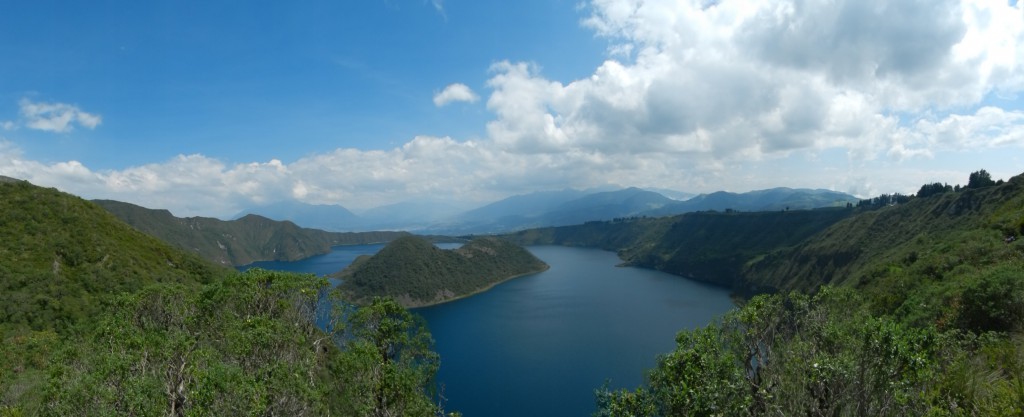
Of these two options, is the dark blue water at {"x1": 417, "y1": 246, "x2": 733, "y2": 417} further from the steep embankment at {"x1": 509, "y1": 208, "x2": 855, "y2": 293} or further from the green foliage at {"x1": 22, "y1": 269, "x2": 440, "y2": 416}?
the green foliage at {"x1": 22, "y1": 269, "x2": 440, "y2": 416}

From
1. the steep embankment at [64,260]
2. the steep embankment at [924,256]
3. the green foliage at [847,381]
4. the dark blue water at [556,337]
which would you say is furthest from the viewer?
the dark blue water at [556,337]

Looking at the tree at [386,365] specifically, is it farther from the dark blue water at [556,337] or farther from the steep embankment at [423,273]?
the steep embankment at [423,273]

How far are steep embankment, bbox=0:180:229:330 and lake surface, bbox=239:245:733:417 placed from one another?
3387 cm

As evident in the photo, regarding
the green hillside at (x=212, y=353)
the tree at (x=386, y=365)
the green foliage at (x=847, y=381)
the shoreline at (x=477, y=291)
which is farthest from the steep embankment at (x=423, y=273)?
the green foliage at (x=847, y=381)

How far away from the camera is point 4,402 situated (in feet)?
58.7

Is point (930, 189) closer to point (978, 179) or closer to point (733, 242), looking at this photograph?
point (978, 179)

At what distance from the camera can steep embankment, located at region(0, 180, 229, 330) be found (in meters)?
39.1

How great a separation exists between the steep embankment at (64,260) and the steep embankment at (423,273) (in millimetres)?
68345

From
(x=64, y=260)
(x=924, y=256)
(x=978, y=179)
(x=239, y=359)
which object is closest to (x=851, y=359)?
(x=239, y=359)

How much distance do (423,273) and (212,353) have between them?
4839 inches

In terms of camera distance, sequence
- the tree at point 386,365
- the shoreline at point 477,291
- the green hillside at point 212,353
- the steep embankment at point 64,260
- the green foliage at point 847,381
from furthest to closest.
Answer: the shoreline at point 477,291
the steep embankment at point 64,260
the tree at point 386,365
the green hillside at point 212,353
the green foliage at point 847,381

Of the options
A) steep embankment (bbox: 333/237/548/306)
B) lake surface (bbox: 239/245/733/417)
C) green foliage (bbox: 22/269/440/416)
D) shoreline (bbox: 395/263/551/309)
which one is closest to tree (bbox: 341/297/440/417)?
green foliage (bbox: 22/269/440/416)

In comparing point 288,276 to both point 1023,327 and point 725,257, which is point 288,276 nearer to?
point 1023,327

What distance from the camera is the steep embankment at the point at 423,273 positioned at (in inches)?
5197
